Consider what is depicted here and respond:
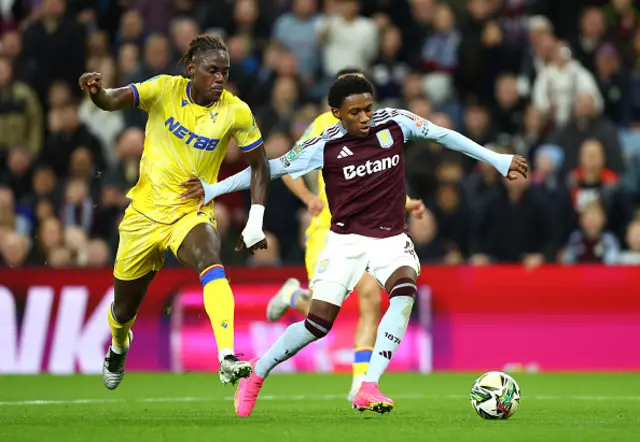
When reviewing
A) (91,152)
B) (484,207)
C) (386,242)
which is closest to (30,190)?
(91,152)

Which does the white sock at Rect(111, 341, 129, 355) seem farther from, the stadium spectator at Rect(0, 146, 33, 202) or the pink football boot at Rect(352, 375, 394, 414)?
the stadium spectator at Rect(0, 146, 33, 202)

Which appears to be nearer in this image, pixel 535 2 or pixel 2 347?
pixel 2 347

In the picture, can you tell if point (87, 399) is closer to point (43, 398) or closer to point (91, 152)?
point (43, 398)

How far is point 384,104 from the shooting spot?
17.8m

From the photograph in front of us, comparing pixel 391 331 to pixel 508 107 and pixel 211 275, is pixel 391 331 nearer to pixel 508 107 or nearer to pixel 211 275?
pixel 211 275

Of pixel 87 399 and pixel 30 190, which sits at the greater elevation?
pixel 30 190

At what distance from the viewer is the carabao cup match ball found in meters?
8.97

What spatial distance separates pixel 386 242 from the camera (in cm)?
950

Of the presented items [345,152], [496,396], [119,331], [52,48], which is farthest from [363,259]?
[52,48]

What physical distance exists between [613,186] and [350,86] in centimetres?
779

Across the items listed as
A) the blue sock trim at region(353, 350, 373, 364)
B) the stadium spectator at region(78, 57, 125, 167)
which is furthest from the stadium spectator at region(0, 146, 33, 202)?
the blue sock trim at region(353, 350, 373, 364)

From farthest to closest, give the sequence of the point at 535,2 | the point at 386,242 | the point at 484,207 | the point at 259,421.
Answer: the point at 535,2 → the point at 484,207 → the point at 386,242 → the point at 259,421

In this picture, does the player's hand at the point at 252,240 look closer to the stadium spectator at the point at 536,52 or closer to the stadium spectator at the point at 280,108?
the stadium spectator at the point at 280,108

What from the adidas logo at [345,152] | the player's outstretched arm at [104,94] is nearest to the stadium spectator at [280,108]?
the player's outstretched arm at [104,94]
